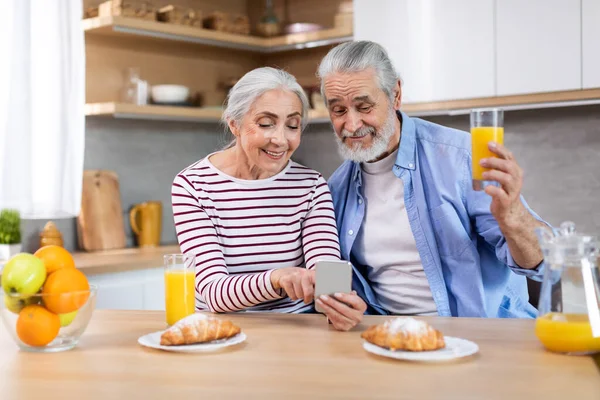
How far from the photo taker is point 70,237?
3668 mm

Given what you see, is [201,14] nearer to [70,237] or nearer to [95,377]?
[70,237]

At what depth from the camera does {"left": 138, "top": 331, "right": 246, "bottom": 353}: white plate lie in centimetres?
139

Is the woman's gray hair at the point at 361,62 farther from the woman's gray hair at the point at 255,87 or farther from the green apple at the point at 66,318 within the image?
the green apple at the point at 66,318

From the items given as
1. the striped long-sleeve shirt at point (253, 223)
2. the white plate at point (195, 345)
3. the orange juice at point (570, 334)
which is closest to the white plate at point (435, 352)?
the orange juice at point (570, 334)

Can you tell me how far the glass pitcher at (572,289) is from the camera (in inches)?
51.6

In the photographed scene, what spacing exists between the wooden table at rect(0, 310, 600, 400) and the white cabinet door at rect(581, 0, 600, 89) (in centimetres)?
189

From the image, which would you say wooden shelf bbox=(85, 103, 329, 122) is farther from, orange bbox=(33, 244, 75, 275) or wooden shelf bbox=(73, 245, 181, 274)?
orange bbox=(33, 244, 75, 275)

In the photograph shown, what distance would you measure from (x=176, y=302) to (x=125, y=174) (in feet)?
7.82

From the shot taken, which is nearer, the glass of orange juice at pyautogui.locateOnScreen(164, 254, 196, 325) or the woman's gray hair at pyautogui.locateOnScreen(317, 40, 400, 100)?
the glass of orange juice at pyautogui.locateOnScreen(164, 254, 196, 325)

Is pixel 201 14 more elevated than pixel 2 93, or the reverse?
pixel 201 14

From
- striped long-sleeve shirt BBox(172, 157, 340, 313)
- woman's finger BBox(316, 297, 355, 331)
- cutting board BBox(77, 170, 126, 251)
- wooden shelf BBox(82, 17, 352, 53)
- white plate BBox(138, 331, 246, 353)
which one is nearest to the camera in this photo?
white plate BBox(138, 331, 246, 353)

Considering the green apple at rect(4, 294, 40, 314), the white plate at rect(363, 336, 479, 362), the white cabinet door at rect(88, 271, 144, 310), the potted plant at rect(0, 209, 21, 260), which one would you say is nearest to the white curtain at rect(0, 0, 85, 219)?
the potted plant at rect(0, 209, 21, 260)

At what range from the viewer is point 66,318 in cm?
143

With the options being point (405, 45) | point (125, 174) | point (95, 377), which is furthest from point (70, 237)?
point (95, 377)
